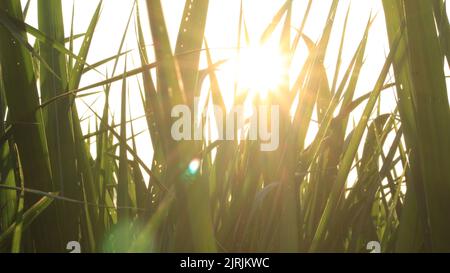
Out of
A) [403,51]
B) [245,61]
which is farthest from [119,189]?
[403,51]

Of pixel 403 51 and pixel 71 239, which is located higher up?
pixel 403 51

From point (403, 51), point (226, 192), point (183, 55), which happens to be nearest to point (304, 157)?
point (226, 192)

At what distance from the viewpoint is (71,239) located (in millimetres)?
542

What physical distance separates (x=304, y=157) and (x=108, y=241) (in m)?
0.26

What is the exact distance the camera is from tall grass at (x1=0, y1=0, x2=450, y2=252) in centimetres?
43

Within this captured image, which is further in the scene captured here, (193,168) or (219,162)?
(219,162)

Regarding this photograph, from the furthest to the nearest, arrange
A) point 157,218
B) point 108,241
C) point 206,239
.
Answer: point 108,241
point 157,218
point 206,239

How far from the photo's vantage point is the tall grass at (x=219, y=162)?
429 mm

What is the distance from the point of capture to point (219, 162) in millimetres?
707

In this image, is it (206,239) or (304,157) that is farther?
(304,157)

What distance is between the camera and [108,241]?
23.0 inches

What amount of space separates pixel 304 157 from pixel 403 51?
21 cm

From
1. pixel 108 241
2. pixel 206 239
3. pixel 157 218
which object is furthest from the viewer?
pixel 108 241
